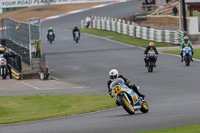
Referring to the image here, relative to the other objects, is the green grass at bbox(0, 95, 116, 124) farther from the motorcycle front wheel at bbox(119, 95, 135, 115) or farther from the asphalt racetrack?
the motorcycle front wheel at bbox(119, 95, 135, 115)

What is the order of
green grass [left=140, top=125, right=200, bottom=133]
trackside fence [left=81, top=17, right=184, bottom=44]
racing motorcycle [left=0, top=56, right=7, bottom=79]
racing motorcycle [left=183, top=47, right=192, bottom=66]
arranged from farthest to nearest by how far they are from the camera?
trackside fence [left=81, top=17, right=184, bottom=44] < racing motorcycle [left=0, top=56, right=7, bottom=79] < racing motorcycle [left=183, top=47, right=192, bottom=66] < green grass [left=140, top=125, right=200, bottom=133]

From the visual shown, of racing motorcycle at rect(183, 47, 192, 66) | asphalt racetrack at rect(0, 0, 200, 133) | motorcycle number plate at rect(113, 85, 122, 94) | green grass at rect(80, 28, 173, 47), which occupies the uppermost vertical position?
green grass at rect(80, 28, 173, 47)

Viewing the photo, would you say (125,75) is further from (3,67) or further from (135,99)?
(135,99)

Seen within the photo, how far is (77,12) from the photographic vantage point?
75125 mm

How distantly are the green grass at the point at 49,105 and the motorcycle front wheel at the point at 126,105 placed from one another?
8.45ft

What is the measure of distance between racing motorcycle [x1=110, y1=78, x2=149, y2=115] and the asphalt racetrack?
0.81 feet

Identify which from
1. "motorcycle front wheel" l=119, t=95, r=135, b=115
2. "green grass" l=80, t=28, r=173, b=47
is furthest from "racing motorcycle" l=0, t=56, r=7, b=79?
"motorcycle front wheel" l=119, t=95, r=135, b=115

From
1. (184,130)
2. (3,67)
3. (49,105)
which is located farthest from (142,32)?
(184,130)

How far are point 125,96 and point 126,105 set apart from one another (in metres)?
0.23

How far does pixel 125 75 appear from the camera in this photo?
1139 inches

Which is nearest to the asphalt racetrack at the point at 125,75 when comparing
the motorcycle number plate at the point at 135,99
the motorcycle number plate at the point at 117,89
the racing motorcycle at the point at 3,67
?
the motorcycle number plate at the point at 135,99

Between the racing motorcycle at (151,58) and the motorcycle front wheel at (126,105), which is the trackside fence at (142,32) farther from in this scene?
the motorcycle front wheel at (126,105)

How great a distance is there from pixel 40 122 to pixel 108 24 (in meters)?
43.8

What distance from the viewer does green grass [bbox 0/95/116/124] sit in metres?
18.3
